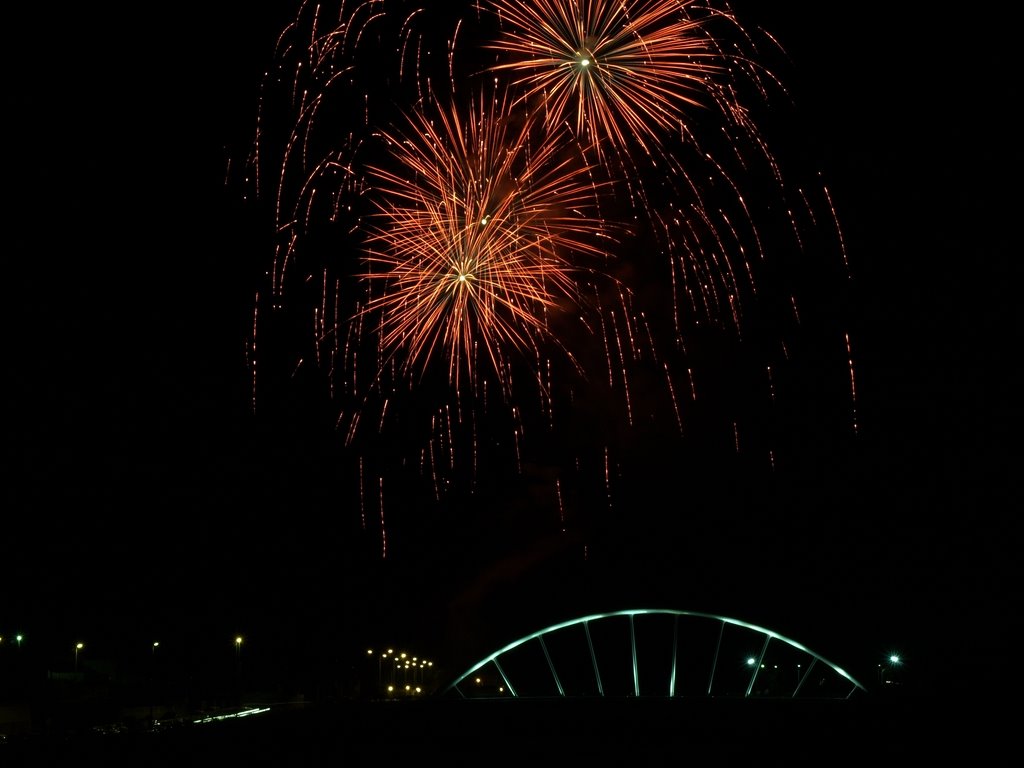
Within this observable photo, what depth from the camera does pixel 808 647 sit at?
148 feet

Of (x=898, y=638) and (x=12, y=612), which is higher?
(x=12, y=612)

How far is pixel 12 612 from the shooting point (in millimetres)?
49969

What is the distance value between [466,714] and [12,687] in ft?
135

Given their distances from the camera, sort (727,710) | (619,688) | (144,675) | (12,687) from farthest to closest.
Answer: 1. (144,675)
2. (619,688)
3. (12,687)
4. (727,710)

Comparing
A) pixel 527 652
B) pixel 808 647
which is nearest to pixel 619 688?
pixel 527 652

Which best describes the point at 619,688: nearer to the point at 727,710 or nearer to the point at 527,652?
the point at 527,652

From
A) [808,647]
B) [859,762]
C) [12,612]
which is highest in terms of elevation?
[12,612]

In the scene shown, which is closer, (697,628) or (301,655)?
(697,628)

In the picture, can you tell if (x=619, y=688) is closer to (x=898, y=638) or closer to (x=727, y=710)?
(x=898, y=638)

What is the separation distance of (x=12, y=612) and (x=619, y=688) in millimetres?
30713

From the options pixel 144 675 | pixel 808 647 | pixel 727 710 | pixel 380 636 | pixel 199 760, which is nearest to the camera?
pixel 199 760

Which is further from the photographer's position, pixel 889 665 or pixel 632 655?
pixel 889 665

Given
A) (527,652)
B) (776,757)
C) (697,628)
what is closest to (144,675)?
(527,652)

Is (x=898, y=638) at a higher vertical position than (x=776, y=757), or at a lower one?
higher
